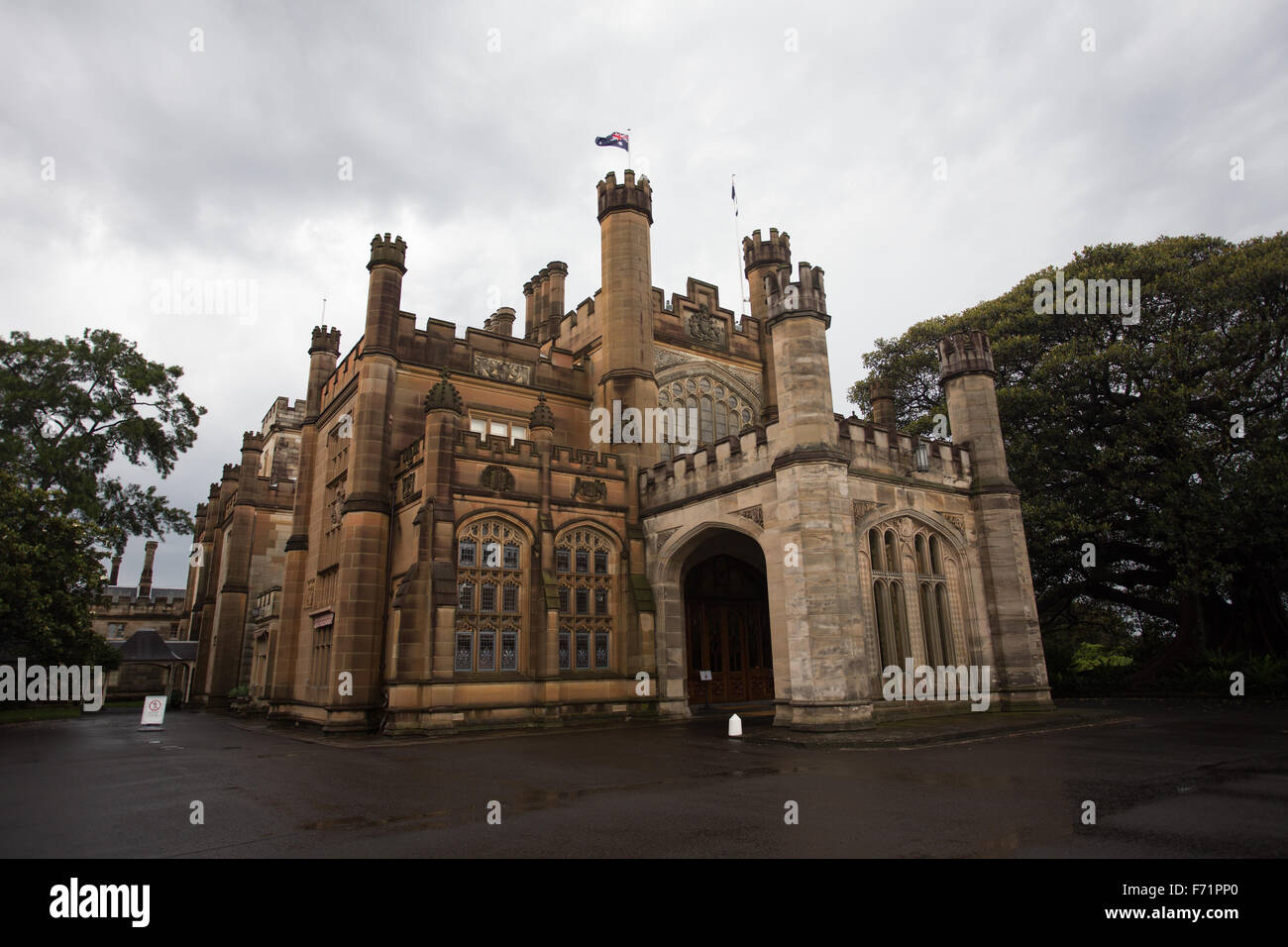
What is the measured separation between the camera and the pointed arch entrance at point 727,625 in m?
25.0

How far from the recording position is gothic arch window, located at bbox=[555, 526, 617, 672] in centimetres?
2144

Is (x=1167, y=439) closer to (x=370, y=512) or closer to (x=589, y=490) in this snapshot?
(x=589, y=490)

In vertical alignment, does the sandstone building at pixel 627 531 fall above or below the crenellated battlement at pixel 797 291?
below

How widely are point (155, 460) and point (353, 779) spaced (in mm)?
31998

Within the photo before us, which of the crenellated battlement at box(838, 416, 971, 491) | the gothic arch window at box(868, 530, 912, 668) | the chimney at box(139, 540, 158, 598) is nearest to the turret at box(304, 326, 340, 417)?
the crenellated battlement at box(838, 416, 971, 491)

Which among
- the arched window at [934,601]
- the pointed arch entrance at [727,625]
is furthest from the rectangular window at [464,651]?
the arched window at [934,601]

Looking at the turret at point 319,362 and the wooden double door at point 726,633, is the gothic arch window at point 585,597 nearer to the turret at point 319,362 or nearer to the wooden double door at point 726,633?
the wooden double door at point 726,633

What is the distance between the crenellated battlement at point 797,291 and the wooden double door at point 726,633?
10352 millimetres

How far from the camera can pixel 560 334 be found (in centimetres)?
3111

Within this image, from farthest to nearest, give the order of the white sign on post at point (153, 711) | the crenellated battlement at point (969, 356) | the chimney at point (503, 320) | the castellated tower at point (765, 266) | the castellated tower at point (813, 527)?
the chimney at point (503, 320)
the castellated tower at point (765, 266)
the white sign on post at point (153, 711)
the crenellated battlement at point (969, 356)
the castellated tower at point (813, 527)

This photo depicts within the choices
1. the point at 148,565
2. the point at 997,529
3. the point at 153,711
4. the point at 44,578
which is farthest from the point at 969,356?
the point at 148,565

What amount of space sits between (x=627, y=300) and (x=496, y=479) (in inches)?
349
